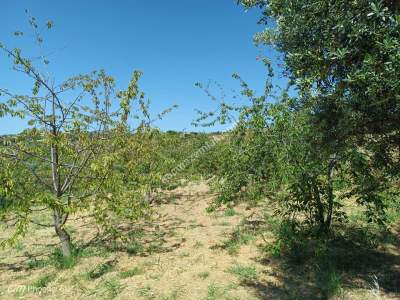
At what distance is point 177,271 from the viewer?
26.0 ft

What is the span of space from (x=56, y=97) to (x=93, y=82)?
0.86 m

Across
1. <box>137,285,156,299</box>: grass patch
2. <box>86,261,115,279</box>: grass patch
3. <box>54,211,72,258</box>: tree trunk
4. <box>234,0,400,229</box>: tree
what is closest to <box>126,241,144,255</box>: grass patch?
<box>86,261,115,279</box>: grass patch

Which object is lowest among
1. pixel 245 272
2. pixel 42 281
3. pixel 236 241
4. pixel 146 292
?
pixel 146 292

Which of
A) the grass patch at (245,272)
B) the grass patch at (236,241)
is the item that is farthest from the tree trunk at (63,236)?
the grass patch at (245,272)

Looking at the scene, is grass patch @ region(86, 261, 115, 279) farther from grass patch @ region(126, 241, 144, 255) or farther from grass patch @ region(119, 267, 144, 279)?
grass patch @ region(126, 241, 144, 255)

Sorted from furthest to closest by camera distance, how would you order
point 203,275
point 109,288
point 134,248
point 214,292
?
point 134,248 < point 203,275 < point 109,288 < point 214,292

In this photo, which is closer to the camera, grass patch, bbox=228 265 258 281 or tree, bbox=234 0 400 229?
tree, bbox=234 0 400 229

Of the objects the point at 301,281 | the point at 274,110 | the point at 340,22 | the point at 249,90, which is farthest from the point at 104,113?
the point at 340,22

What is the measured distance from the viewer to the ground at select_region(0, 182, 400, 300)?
6945 millimetres

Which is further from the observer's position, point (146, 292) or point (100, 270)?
point (100, 270)

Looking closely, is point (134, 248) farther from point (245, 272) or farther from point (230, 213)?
point (230, 213)

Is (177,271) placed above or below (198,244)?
below

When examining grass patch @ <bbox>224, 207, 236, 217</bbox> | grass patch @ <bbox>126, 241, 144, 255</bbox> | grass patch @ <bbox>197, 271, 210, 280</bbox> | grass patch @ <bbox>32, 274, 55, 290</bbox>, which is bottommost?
grass patch @ <bbox>32, 274, 55, 290</bbox>

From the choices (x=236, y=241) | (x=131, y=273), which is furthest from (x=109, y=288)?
(x=236, y=241)
